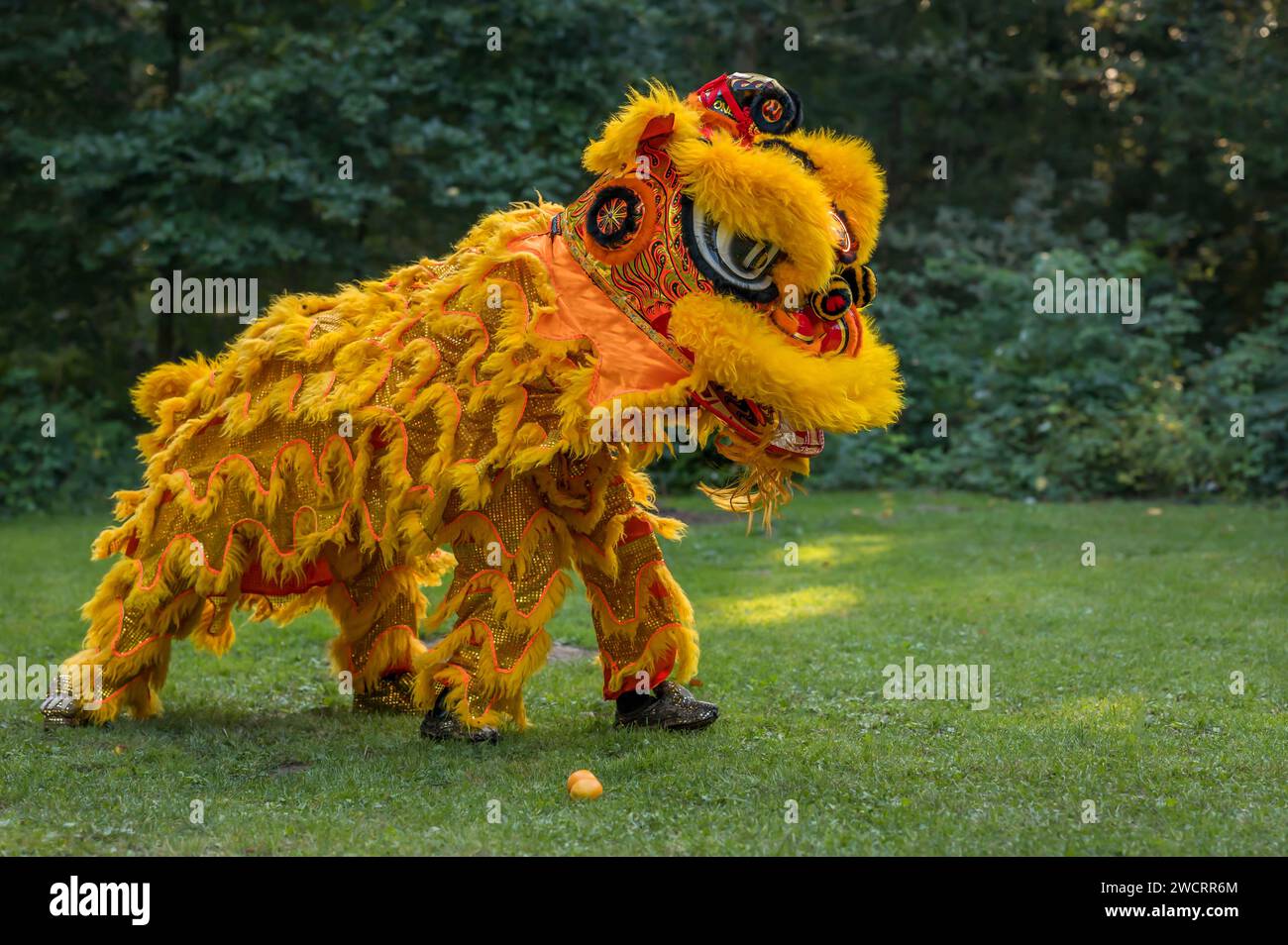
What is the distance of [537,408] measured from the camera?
4801 millimetres

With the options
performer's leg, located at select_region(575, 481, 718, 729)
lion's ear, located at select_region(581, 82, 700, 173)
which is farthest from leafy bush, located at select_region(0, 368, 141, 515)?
lion's ear, located at select_region(581, 82, 700, 173)

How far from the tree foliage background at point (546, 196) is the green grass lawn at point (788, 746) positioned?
3.97 m

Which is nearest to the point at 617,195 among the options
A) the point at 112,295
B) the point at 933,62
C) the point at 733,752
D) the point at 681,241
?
the point at 681,241

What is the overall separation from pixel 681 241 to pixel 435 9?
8.48 m

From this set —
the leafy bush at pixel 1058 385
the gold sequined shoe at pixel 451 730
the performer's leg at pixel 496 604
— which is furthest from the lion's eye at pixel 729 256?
the leafy bush at pixel 1058 385

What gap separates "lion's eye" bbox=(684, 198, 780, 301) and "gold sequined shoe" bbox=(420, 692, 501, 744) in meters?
1.67

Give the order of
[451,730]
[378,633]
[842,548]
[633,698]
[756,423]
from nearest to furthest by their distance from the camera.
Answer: [756,423], [451,730], [633,698], [378,633], [842,548]

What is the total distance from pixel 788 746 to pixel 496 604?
112cm

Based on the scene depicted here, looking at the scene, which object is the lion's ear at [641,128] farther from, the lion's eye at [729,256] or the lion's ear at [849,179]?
the lion's ear at [849,179]

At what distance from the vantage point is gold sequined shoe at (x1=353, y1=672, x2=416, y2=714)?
5805mm

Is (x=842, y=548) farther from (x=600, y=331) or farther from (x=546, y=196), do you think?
(x=600, y=331)

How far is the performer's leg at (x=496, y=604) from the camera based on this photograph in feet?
15.9

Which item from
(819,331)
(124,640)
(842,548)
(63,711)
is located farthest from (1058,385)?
(63,711)
